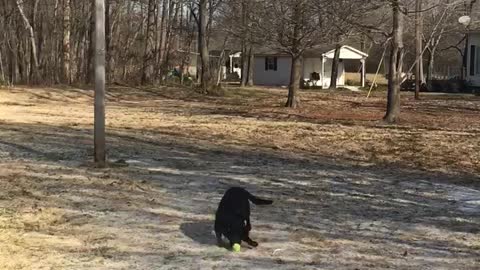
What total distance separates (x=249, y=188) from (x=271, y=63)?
43608 mm

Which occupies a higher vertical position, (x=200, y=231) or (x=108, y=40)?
(x=108, y=40)

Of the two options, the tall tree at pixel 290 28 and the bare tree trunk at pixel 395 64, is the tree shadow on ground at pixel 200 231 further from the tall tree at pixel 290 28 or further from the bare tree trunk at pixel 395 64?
the tall tree at pixel 290 28

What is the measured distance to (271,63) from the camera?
2024 inches

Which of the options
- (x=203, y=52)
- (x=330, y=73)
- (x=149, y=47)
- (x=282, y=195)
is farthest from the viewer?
(x=330, y=73)

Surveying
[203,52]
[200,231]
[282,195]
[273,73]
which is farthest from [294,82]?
[273,73]

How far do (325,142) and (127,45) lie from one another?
2977 cm

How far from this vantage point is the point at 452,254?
5.46m

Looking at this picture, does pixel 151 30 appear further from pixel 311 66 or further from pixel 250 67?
pixel 311 66

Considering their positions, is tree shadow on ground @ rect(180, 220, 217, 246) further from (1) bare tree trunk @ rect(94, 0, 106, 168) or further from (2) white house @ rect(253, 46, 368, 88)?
(2) white house @ rect(253, 46, 368, 88)

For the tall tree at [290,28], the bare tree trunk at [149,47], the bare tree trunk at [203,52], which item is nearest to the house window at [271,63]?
the bare tree trunk at [149,47]

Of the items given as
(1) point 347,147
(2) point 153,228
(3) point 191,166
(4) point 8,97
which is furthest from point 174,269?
(4) point 8,97

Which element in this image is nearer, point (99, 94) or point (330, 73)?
point (99, 94)

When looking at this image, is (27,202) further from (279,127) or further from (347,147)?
(279,127)

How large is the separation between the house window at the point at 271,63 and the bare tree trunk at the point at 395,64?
33.5 meters
